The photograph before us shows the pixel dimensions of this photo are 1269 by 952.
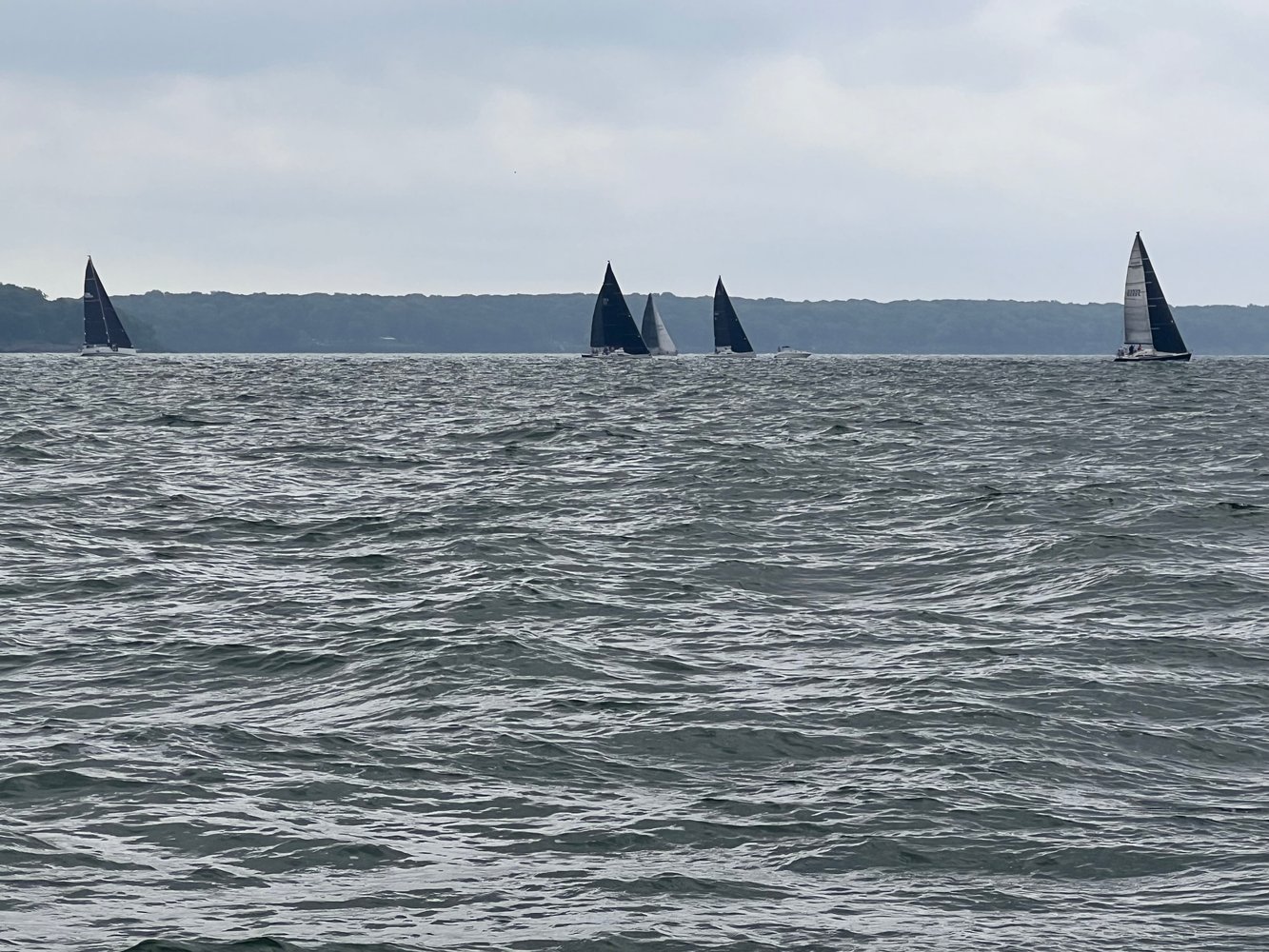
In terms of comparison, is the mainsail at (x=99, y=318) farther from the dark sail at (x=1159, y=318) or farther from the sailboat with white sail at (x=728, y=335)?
the dark sail at (x=1159, y=318)

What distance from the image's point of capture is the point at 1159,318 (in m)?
103

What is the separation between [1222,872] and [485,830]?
13.5 feet

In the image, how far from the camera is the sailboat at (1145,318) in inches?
3912

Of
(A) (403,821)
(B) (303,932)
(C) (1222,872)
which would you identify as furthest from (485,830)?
(C) (1222,872)

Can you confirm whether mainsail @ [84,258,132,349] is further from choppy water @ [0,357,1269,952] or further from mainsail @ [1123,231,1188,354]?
choppy water @ [0,357,1269,952]

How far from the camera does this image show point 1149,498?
25391 mm

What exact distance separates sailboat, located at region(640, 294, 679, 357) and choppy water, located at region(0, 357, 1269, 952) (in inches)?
5233

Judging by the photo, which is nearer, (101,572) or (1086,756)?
(1086,756)

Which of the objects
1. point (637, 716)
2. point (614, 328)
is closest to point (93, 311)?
point (614, 328)

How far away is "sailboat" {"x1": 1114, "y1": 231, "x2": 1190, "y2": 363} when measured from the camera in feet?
326

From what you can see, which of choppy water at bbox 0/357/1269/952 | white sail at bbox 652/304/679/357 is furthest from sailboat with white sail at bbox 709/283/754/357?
choppy water at bbox 0/357/1269/952

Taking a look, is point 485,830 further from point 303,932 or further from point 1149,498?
point 1149,498

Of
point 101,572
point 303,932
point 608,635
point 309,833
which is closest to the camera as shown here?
point 303,932

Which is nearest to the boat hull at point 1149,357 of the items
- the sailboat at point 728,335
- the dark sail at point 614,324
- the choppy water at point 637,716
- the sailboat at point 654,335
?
the dark sail at point 614,324
